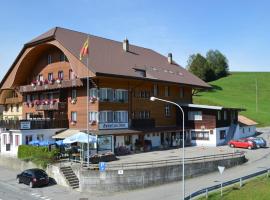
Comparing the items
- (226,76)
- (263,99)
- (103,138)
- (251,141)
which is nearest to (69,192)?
(103,138)

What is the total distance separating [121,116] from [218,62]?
337 ft

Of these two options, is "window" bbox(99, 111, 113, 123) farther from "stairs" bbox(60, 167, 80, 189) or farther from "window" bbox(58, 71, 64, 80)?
"stairs" bbox(60, 167, 80, 189)

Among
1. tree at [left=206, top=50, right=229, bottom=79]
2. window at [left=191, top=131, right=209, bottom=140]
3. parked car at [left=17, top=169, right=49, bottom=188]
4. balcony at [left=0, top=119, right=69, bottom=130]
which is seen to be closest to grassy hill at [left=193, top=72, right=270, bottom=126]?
tree at [left=206, top=50, right=229, bottom=79]

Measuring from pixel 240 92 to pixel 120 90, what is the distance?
79353mm

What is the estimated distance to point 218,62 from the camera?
145 m

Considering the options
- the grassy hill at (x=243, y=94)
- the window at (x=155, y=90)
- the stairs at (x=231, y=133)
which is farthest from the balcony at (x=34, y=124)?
the grassy hill at (x=243, y=94)

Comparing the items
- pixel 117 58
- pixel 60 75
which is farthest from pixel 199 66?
pixel 60 75

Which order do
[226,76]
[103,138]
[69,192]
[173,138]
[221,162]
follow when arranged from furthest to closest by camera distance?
[226,76]
[173,138]
[103,138]
[221,162]
[69,192]

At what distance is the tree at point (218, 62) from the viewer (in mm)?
141875

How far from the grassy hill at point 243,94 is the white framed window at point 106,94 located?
4374 centimetres

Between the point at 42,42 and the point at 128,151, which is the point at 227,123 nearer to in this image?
the point at 128,151

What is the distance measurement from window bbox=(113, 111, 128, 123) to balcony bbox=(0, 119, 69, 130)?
6456 mm

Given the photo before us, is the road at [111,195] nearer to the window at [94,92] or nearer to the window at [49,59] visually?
the window at [94,92]

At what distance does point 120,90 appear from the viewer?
4841 cm
